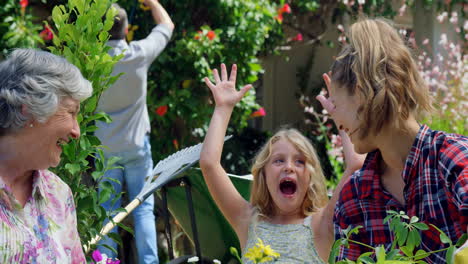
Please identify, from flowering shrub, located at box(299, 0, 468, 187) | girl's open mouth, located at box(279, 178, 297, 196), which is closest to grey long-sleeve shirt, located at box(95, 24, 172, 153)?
girl's open mouth, located at box(279, 178, 297, 196)

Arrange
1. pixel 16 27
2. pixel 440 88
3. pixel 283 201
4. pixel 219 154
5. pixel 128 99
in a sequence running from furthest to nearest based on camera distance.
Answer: pixel 440 88 < pixel 16 27 < pixel 128 99 < pixel 283 201 < pixel 219 154

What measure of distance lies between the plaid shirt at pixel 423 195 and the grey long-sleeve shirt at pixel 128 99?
226cm

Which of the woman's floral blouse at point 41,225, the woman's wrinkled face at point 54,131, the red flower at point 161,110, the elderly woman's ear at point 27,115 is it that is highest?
the elderly woman's ear at point 27,115

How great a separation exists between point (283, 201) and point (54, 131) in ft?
4.23

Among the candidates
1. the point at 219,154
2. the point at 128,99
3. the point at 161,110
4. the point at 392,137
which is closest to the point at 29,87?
the point at 392,137

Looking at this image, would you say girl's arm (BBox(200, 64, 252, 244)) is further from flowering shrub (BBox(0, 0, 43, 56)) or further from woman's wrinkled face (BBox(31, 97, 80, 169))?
flowering shrub (BBox(0, 0, 43, 56))

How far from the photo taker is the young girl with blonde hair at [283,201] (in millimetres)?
2849

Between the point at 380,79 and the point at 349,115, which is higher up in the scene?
the point at 380,79

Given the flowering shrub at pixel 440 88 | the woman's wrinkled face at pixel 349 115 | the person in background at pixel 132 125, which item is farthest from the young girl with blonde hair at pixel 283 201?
the person in background at pixel 132 125

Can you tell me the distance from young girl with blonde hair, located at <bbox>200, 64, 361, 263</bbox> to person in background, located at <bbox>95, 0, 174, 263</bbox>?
3.72 ft

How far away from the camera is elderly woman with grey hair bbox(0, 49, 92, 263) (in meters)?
1.81

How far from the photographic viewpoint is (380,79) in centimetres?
174

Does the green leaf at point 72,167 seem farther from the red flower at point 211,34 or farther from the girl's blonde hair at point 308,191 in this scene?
the red flower at point 211,34

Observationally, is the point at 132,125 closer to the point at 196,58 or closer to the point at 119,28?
the point at 119,28
